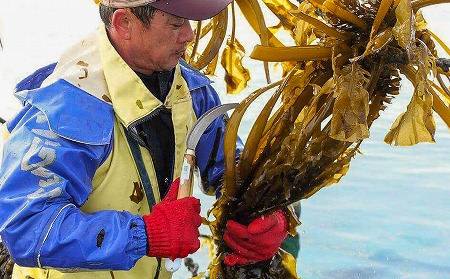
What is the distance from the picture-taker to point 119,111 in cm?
192

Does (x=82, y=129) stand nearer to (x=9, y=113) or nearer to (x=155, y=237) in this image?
(x=155, y=237)

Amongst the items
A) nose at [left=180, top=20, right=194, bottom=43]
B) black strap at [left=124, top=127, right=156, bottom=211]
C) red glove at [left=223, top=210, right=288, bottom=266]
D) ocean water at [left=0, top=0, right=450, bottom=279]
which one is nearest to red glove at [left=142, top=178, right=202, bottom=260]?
black strap at [left=124, top=127, right=156, bottom=211]

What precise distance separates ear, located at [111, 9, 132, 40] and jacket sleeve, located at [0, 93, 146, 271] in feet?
1.00

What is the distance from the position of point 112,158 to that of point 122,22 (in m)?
0.35

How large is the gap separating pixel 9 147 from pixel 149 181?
1.28 ft

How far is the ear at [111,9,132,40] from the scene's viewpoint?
1926mm

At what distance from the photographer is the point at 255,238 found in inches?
84.8

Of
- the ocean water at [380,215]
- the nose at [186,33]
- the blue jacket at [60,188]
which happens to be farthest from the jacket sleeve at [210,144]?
the ocean water at [380,215]

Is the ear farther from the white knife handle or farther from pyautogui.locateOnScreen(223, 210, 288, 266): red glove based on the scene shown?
pyautogui.locateOnScreen(223, 210, 288, 266): red glove

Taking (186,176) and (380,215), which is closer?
(186,176)

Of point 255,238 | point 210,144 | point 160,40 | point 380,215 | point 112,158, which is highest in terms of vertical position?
point 160,40

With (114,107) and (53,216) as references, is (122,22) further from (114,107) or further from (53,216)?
(53,216)

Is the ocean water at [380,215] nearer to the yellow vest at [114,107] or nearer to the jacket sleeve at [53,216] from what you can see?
the yellow vest at [114,107]

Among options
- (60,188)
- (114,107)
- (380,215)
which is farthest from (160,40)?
(380,215)
